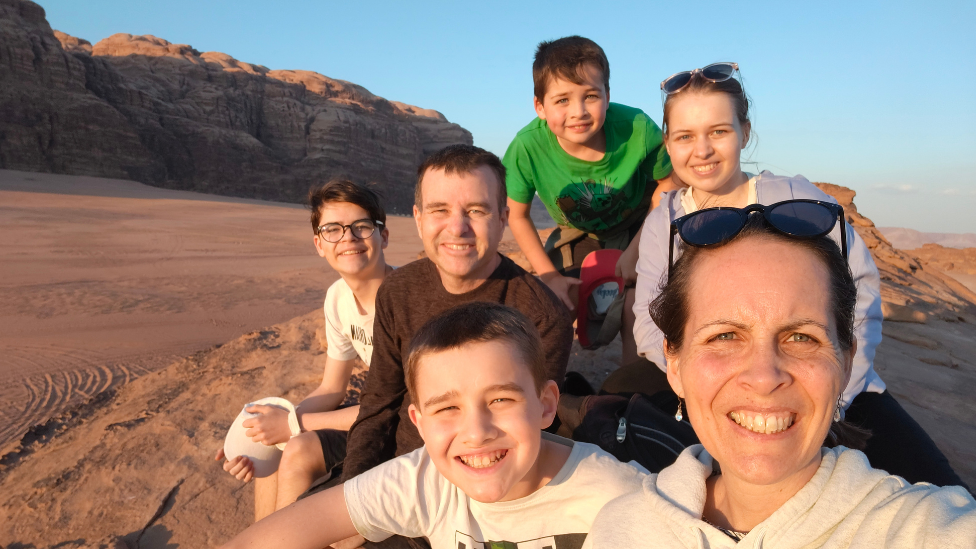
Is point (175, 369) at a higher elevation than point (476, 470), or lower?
lower

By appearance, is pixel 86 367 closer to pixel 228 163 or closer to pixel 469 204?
pixel 469 204

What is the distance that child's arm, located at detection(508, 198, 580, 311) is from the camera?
342cm

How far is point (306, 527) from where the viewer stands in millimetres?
1724

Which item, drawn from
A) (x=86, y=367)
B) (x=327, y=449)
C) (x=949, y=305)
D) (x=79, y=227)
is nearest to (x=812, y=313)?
(x=327, y=449)

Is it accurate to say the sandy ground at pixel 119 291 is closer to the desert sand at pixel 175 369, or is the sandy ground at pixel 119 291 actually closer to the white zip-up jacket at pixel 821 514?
the desert sand at pixel 175 369

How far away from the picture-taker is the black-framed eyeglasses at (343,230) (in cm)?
298

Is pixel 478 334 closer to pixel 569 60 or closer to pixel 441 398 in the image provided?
pixel 441 398

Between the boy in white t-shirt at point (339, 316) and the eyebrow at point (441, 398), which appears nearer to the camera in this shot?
the eyebrow at point (441, 398)

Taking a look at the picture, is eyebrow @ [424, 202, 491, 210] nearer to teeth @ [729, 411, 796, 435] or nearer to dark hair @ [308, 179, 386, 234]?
dark hair @ [308, 179, 386, 234]

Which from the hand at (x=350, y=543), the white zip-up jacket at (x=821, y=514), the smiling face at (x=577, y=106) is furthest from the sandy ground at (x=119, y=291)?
the white zip-up jacket at (x=821, y=514)

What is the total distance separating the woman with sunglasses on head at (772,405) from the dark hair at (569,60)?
2.01 m

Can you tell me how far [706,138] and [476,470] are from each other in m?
1.75

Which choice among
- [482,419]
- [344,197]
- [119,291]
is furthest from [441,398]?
[119,291]

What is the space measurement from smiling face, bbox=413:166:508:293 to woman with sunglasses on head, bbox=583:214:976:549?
3.83 feet
